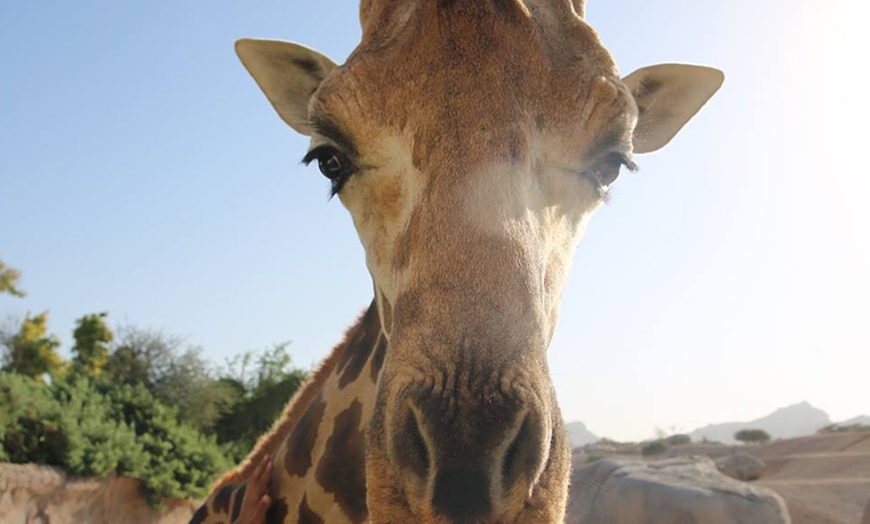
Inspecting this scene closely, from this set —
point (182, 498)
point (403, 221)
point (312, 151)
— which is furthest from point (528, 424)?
point (182, 498)

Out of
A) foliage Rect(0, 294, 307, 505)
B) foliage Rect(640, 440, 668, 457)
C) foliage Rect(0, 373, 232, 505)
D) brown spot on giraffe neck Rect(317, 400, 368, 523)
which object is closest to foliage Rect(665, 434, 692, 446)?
foliage Rect(640, 440, 668, 457)

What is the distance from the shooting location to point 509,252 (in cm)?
221

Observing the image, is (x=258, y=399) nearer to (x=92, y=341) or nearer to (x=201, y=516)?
(x=92, y=341)

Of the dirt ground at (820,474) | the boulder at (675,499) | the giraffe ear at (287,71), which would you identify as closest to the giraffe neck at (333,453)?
the giraffe ear at (287,71)

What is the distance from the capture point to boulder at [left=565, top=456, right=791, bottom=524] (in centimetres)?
1073

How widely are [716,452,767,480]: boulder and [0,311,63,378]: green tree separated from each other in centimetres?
2586

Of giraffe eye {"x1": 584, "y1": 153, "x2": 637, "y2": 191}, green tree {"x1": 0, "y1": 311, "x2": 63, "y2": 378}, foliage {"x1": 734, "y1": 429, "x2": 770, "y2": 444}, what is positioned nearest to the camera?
giraffe eye {"x1": 584, "y1": 153, "x2": 637, "y2": 191}

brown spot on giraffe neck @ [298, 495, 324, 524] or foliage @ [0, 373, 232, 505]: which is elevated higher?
foliage @ [0, 373, 232, 505]

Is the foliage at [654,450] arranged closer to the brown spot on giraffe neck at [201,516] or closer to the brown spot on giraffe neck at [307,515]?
the brown spot on giraffe neck at [201,516]

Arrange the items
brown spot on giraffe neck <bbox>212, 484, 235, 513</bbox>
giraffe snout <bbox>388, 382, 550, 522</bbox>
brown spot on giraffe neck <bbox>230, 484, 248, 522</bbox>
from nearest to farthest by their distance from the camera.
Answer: giraffe snout <bbox>388, 382, 550, 522</bbox>, brown spot on giraffe neck <bbox>230, 484, 248, 522</bbox>, brown spot on giraffe neck <bbox>212, 484, 235, 513</bbox>

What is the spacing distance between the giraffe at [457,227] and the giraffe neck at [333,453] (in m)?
0.01

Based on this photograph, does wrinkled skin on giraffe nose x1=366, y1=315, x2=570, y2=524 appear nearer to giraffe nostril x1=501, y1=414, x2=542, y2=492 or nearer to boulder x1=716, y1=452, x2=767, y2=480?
giraffe nostril x1=501, y1=414, x2=542, y2=492

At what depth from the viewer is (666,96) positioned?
388cm

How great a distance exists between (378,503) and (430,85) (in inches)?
56.2
